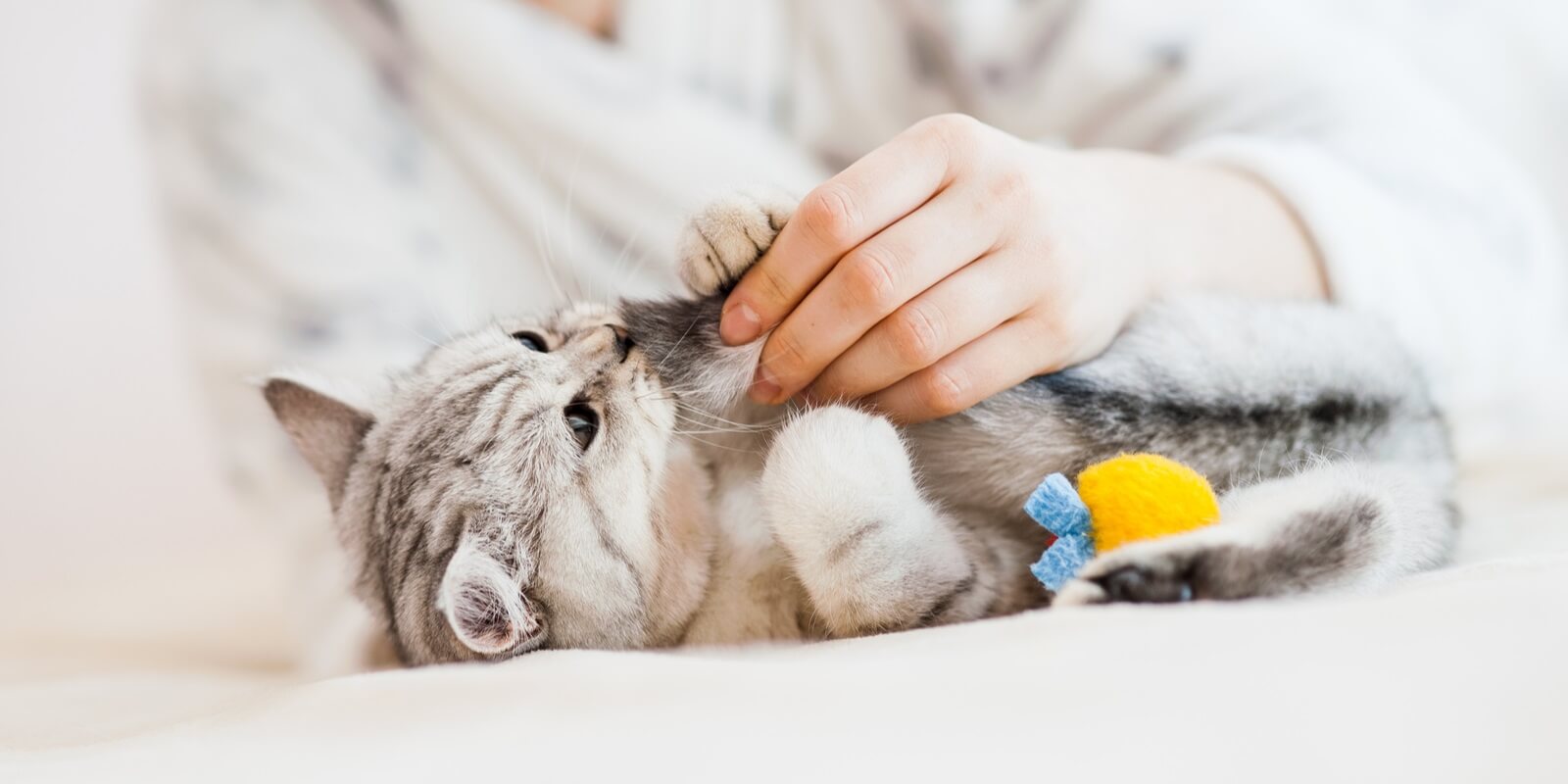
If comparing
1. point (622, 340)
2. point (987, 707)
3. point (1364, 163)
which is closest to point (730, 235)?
point (622, 340)

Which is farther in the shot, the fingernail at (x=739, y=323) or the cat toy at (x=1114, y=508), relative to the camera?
the fingernail at (x=739, y=323)

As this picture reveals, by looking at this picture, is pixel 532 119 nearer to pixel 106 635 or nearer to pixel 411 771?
pixel 106 635

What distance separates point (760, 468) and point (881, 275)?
0.23 m

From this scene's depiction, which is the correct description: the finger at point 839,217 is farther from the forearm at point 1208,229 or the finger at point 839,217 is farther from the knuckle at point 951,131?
the forearm at point 1208,229

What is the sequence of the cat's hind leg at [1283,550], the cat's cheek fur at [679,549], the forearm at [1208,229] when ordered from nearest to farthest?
1. the cat's hind leg at [1283,550]
2. the cat's cheek fur at [679,549]
3. the forearm at [1208,229]

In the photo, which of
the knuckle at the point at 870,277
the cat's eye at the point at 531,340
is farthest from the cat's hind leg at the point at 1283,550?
the cat's eye at the point at 531,340

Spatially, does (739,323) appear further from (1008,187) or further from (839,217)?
(1008,187)

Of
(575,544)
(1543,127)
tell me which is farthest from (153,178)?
(1543,127)

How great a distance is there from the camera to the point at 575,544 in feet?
2.56

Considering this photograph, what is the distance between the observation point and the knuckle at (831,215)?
2.32 ft

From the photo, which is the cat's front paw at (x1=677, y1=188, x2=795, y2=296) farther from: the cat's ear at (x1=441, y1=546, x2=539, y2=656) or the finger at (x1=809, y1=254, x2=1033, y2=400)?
the cat's ear at (x1=441, y1=546, x2=539, y2=656)

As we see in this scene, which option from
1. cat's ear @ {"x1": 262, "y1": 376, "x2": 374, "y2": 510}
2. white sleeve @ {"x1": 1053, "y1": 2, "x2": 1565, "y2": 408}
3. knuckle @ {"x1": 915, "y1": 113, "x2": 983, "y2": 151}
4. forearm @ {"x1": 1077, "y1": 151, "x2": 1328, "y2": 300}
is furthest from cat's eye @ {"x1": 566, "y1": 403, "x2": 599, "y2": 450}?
white sleeve @ {"x1": 1053, "y1": 2, "x2": 1565, "y2": 408}

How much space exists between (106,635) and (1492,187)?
6.56ft

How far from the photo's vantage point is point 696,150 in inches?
56.2
